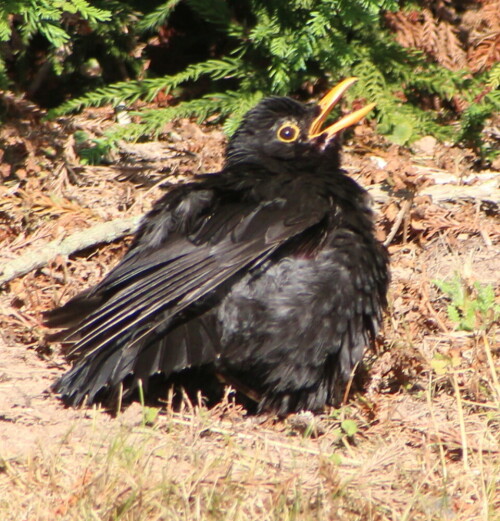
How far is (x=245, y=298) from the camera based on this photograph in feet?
14.1

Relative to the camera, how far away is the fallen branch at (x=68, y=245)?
5.46 metres

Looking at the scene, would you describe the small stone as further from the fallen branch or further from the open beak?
the fallen branch

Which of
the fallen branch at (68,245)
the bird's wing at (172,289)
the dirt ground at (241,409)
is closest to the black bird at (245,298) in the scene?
the bird's wing at (172,289)

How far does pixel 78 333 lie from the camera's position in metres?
4.37

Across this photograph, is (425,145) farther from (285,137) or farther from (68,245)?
(68,245)

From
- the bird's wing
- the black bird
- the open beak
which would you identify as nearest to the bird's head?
the open beak

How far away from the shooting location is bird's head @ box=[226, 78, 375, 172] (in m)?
5.14

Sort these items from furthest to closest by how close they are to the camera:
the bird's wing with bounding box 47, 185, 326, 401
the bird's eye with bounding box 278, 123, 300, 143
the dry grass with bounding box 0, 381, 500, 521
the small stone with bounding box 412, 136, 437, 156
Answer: the small stone with bounding box 412, 136, 437, 156 → the bird's eye with bounding box 278, 123, 300, 143 → the bird's wing with bounding box 47, 185, 326, 401 → the dry grass with bounding box 0, 381, 500, 521

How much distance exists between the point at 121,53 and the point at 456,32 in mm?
2388

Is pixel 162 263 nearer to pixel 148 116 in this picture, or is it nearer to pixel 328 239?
pixel 328 239

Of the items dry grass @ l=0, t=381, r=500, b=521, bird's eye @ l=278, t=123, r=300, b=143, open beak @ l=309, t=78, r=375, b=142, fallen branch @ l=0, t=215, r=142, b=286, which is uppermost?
open beak @ l=309, t=78, r=375, b=142

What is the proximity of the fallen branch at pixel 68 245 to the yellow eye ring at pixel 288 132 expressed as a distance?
973mm

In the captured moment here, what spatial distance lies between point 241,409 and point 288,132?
60.0 inches

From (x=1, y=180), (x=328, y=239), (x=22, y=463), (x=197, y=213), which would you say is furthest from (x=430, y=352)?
(x=1, y=180)
